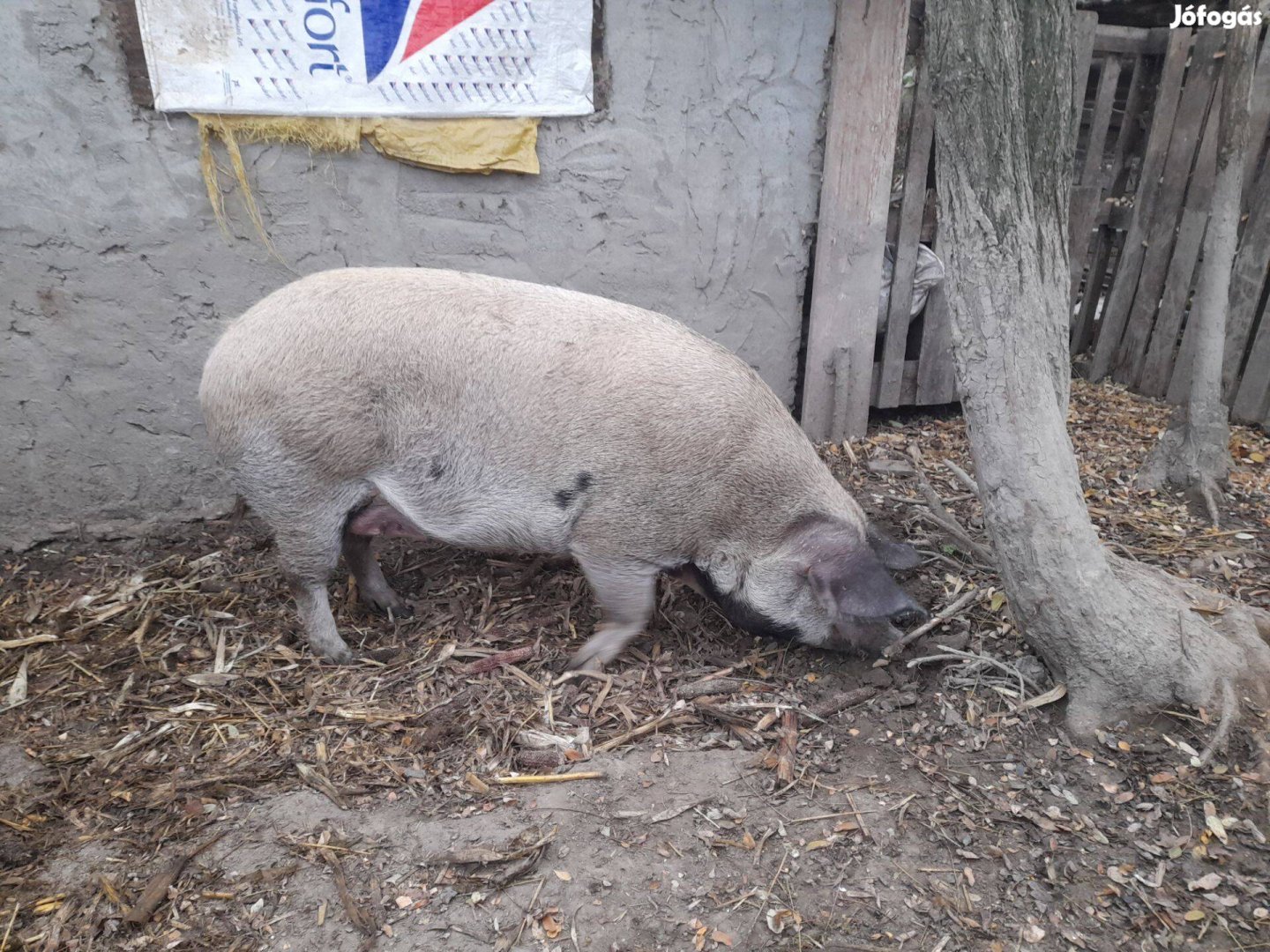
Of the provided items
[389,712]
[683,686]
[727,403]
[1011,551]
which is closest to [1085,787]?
[1011,551]

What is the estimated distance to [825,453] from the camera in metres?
4.54

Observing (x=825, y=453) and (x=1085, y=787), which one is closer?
(x=1085, y=787)

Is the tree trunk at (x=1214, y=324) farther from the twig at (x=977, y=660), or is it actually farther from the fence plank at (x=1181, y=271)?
the twig at (x=977, y=660)

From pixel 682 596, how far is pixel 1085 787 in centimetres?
166

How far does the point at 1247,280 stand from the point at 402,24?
473 cm

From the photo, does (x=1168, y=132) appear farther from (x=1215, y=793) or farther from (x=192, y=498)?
→ (x=192, y=498)

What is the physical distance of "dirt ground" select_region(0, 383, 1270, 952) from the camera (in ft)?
6.82

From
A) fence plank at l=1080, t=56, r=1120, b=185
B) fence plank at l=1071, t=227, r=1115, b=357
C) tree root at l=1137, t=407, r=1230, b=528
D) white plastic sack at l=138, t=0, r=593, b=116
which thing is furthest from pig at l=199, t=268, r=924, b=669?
fence plank at l=1071, t=227, r=1115, b=357

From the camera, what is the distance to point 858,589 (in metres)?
2.77

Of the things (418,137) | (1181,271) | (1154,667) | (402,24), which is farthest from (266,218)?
(1181,271)

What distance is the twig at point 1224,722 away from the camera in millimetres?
2379

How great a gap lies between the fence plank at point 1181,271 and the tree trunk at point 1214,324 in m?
1.21

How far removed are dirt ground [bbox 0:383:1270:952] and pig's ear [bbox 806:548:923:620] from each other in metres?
0.33

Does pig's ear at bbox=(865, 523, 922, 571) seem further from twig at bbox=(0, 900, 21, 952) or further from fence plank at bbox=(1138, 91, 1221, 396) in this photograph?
fence plank at bbox=(1138, 91, 1221, 396)
